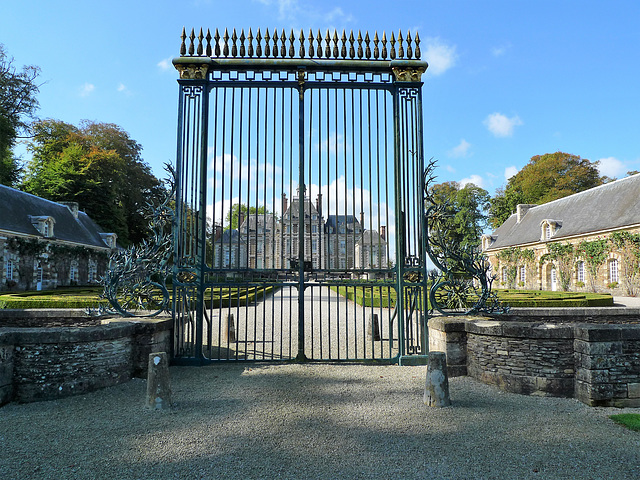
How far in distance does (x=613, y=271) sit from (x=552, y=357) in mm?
21510

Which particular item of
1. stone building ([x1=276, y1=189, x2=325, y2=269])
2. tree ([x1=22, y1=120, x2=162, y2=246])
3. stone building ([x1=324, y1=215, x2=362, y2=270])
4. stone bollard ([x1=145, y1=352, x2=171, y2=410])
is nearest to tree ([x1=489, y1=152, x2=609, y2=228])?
stone building ([x1=276, y1=189, x2=325, y2=269])

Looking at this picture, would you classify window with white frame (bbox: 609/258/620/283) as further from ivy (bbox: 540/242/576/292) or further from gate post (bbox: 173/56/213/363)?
gate post (bbox: 173/56/213/363)

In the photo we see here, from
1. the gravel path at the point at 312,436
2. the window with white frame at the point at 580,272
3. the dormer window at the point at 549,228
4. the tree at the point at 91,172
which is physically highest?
the tree at the point at 91,172

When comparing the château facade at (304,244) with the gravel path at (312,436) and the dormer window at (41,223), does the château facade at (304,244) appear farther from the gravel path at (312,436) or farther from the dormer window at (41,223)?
the dormer window at (41,223)

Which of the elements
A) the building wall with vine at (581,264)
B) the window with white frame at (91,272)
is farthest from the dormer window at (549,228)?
the window with white frame at (91,272)

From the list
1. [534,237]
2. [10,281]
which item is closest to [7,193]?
[10,281]

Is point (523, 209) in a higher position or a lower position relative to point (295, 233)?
higher

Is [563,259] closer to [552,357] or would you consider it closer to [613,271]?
[613,271]

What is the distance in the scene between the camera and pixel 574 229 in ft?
78.3

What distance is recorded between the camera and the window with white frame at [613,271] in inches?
824

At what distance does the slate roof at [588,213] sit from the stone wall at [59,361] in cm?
2369

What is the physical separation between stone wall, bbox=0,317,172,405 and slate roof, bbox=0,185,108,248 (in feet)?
65.7

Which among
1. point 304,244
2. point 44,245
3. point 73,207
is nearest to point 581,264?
point 304,244

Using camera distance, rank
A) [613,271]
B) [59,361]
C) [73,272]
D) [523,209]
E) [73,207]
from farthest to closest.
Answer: [523,209] → [73,207] → [73,272] → [613,271] → [59,361]
